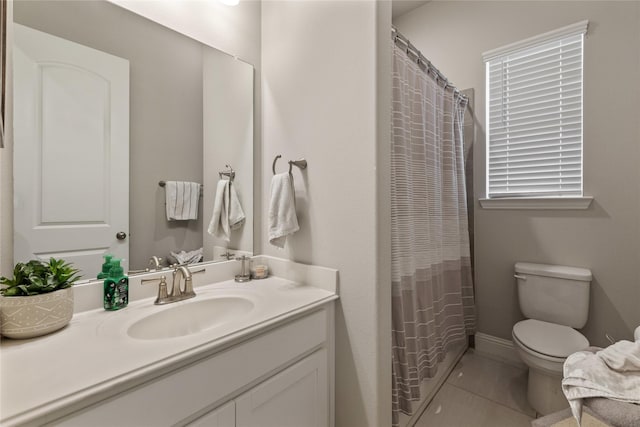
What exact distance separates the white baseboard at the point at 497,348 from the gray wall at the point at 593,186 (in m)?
0.05

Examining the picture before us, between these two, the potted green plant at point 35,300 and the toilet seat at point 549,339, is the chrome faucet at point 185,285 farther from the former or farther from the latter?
the toilet seat at point 549,339

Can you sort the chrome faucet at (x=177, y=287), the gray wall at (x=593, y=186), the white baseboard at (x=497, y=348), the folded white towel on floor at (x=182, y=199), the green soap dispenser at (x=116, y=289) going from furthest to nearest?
the white baseboard at (x=497, y=348), the gray wall at (x=593, y=186), the folded white towel on floor at (x=182, y=199), the chrome faucet at (x=177, y=287), the green soap dispenser at (x=116, y=289)

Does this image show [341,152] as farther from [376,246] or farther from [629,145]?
[629,145]

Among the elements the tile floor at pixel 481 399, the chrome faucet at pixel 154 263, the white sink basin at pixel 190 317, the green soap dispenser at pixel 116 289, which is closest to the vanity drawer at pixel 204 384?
the white sink basin at pixel 190 317

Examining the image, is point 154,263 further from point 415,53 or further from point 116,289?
point 415,53

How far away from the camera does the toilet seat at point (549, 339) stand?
144 cm

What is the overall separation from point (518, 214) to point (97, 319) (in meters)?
2.45

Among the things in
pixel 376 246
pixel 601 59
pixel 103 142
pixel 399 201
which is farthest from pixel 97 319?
pixel 601 59

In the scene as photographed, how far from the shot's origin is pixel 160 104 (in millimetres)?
1207

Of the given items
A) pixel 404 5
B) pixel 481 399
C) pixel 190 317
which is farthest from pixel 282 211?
pixel 404 5

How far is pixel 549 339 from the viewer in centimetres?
155

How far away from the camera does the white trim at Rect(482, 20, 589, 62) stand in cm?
173

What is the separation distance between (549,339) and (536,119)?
1.43 meters

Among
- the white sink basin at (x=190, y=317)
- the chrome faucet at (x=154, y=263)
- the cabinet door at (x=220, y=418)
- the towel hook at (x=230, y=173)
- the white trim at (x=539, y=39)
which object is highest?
the white trim at (x=539, y=39)
